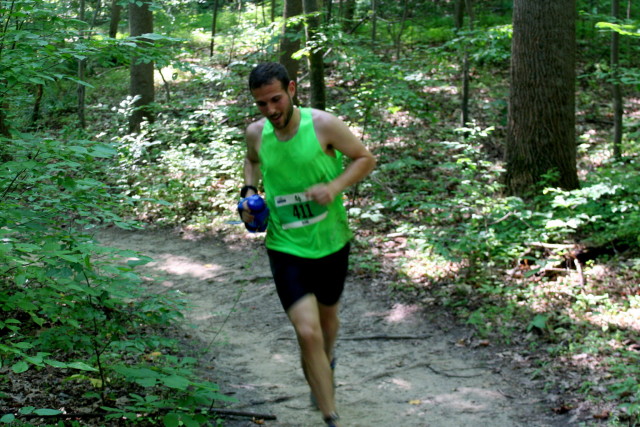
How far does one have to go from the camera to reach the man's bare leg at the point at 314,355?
3.68m

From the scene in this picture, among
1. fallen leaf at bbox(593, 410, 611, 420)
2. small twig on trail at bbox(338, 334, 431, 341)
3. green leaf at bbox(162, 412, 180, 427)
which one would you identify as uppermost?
green leaf at bbox(162, 412, 180, 427)

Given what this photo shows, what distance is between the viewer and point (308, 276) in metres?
3.92

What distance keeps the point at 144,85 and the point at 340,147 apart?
1187cm

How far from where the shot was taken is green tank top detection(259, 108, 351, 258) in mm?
3842

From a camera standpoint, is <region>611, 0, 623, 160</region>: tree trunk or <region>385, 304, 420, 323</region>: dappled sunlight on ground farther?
<region>611, 0, 623, 160</region>: tree trunk

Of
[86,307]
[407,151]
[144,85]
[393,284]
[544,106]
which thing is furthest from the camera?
[144,85]

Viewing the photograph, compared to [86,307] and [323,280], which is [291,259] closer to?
[323,280]

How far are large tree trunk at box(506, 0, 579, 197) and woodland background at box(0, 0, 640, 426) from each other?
0.02 meters

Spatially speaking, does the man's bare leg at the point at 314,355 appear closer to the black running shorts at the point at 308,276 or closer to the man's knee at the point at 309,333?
the man's knee at the point at 309,333

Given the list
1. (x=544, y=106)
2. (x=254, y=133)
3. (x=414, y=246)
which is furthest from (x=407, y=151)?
(x=254, y=133)

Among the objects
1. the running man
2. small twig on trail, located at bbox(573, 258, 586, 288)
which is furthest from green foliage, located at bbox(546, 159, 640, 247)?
the running man

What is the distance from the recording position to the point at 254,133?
4082 mm

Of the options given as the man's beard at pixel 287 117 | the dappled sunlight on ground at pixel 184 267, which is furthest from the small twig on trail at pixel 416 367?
the dappled sunlight on ground at pixel 184 267

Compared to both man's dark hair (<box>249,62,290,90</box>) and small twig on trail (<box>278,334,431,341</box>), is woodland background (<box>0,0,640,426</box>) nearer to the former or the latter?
small twig on trail (<box>278,334,431,341</box>)
